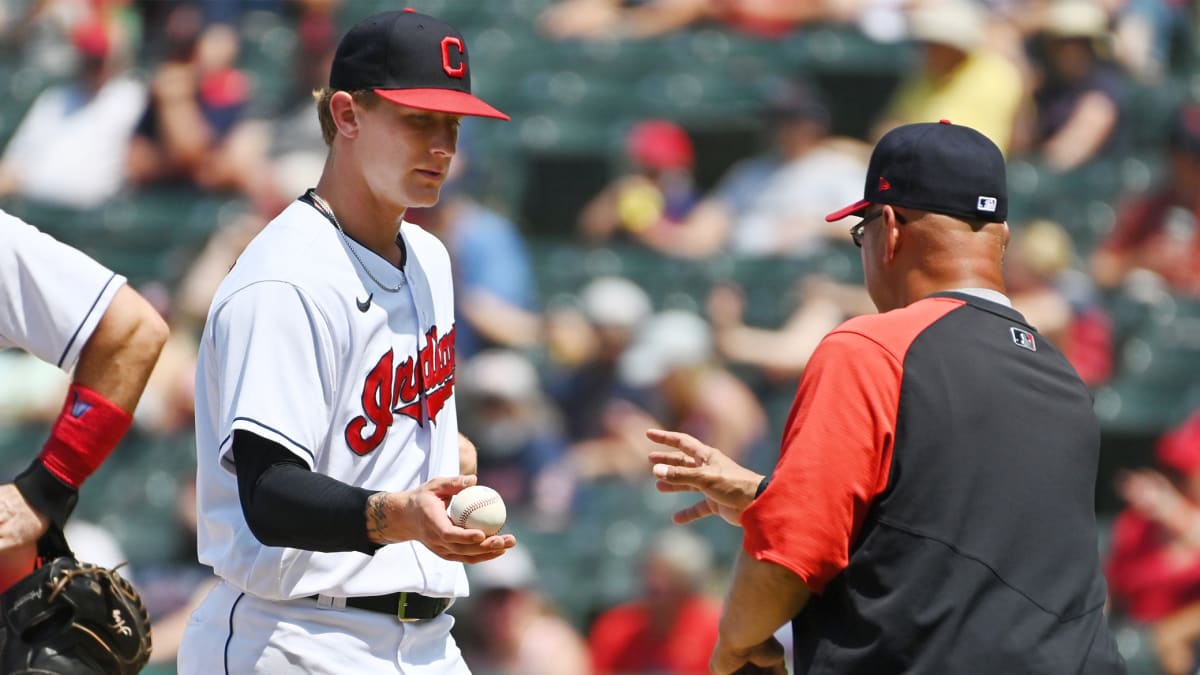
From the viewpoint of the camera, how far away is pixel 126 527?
289 inches

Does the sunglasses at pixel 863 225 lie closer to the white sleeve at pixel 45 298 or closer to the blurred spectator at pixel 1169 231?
the white sleeve at pixel 45 298

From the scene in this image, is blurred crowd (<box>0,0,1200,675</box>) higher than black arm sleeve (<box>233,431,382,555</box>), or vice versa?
black arm sleeve (<box>233,431,382,555</box>)

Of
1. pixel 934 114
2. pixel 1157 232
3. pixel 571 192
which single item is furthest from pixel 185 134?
pixel 1157 232

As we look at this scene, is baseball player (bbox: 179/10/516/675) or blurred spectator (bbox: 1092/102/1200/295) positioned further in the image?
blurred spectator (bbox: 1092/102/1200/295)

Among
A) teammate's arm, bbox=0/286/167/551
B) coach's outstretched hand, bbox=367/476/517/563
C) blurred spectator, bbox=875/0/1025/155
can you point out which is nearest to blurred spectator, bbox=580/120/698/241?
blurred spectator, bbox=875/0/1025/155

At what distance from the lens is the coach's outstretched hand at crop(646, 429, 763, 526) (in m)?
2.90

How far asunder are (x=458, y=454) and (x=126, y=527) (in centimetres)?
460

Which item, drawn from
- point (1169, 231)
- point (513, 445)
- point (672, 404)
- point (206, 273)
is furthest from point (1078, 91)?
point (206, 273)

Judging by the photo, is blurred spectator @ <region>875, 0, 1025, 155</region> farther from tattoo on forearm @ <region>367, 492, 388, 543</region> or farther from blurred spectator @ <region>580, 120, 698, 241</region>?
tattoo on forearm @ <region>367, 492, 388, 543</region>

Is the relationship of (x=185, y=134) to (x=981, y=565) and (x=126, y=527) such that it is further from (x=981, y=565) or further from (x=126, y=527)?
(x=981, y=565)

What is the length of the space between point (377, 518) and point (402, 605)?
431 mm

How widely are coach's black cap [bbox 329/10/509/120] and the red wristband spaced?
0.79 meters

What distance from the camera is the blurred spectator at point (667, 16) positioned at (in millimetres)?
9422

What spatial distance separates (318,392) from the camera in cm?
271
